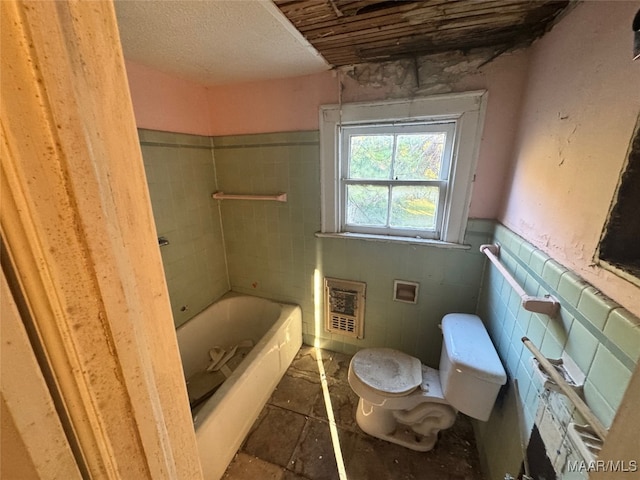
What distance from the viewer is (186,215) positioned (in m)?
1.84

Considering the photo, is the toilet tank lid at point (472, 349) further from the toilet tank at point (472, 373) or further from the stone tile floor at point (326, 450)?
the stone tile floor at point (326, 450)

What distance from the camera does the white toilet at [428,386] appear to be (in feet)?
3.87

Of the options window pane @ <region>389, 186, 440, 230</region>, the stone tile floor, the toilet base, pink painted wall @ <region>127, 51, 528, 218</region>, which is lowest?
the stone tile floor

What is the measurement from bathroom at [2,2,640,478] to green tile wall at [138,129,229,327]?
0.01 metres

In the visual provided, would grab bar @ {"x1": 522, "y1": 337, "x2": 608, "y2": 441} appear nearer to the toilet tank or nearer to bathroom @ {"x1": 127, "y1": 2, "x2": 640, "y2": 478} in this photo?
bathroom @ {"x1": 127, "y1": 2, "x2": 640, "y2": 478}

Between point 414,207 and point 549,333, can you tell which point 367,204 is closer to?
point 414,207

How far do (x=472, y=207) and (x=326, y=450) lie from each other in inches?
65.1

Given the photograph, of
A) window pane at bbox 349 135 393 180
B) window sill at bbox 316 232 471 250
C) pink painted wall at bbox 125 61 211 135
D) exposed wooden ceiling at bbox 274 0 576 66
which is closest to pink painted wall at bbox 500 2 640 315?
exposed wooden ceiling at bbox 274 0 576 66

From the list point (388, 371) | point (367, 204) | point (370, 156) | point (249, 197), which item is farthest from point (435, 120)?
point (388, 371)

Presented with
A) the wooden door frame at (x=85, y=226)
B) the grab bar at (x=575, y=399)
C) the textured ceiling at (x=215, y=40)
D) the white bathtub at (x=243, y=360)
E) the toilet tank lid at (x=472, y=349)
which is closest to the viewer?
the wooden door frame at (x=85, y=226)

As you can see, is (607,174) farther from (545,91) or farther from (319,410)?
(319,410)

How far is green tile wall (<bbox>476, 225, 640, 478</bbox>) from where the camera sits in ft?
2.06

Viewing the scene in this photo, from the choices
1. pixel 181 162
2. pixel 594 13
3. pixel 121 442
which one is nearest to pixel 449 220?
pixel 594 13

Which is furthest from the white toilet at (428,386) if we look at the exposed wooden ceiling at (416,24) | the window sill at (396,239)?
the exposed wooden ceiling at (416,24)
